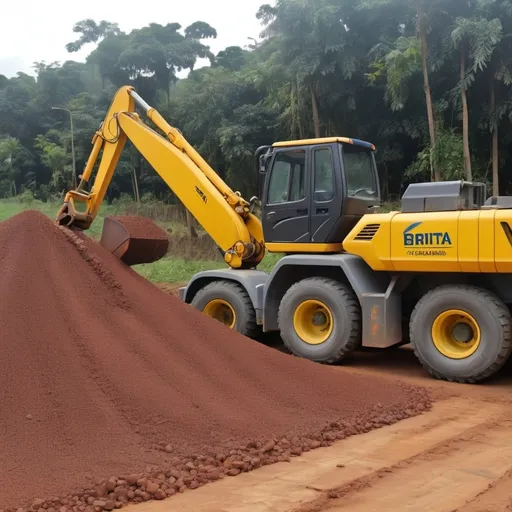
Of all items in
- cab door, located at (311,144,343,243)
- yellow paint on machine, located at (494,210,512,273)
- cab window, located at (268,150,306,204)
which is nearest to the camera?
yellow paint on machine, located at (494,210,512,273)

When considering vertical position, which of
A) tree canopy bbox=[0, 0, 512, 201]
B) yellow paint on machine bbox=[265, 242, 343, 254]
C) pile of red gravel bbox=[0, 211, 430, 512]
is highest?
tree canopy bbox=[0, 0, 512, 201]

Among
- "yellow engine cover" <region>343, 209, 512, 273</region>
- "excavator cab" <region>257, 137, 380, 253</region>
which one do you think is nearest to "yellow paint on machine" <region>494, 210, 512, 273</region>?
"yellow engine cover" <region>343, 209, 512, 273</region>

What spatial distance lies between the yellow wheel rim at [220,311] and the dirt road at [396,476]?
141 inches

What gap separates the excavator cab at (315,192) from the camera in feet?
25.1

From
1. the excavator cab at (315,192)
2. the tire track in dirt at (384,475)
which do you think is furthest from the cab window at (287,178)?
the tire track in dirt at (384,475)

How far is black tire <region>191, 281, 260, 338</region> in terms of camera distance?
832cm

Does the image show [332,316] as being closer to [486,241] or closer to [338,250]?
[338,250]

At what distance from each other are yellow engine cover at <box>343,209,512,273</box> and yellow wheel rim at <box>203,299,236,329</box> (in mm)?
1965

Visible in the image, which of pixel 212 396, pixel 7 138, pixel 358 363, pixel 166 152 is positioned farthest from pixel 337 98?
pixel 7 138

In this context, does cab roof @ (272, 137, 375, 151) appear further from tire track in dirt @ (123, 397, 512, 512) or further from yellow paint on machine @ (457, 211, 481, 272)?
tire track in dirt @ (123, 397, 512, 512)

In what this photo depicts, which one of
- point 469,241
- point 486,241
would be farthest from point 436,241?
point 486,241

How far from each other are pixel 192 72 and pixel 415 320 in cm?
3274

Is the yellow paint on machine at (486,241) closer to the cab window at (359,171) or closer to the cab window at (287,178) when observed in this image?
the cab window at (359,171)

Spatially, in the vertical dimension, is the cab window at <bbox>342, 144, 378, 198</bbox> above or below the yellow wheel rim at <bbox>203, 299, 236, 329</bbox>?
above
